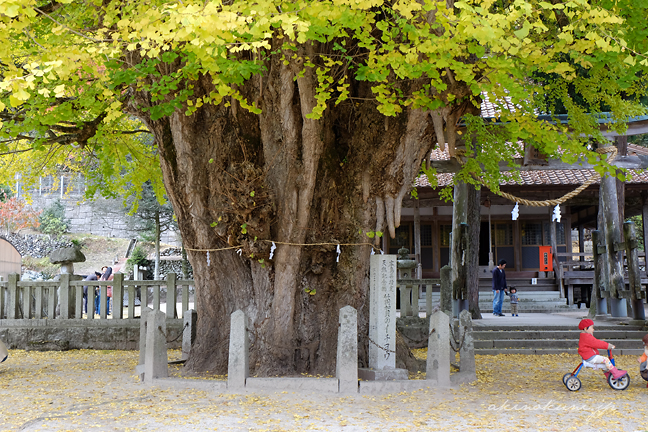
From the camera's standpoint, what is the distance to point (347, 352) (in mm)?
6500

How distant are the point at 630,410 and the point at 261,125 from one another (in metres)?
5.42

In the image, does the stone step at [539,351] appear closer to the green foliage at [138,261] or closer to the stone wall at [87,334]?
the stone wall at [87,334]

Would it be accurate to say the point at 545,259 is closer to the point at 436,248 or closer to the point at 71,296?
the point at 436,248

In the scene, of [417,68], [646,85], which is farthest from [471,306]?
[417,68]

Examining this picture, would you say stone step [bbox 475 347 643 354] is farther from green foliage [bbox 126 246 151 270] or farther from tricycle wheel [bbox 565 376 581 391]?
green foliage [bbox 126 246 151 270]

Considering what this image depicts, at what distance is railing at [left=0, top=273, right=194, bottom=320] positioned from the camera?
11.5 m

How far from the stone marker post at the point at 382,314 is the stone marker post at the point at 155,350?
2.70 meters

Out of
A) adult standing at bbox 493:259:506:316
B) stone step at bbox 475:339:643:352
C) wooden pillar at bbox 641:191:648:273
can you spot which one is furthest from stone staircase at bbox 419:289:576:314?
stone step at bbox 475:339:643:352

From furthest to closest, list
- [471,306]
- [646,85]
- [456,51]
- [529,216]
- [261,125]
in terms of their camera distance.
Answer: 1. [529,216]
2. [471,306]
3. [646,85]
4. [261,125]
5. [456,51]

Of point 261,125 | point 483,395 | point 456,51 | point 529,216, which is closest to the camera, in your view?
point 456,51

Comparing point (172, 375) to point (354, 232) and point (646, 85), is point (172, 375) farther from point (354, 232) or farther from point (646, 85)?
point (646, 85)

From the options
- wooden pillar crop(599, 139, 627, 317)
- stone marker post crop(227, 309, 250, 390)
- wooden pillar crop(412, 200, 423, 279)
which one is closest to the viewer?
stone marker post crop(227, 309, 250, 390)

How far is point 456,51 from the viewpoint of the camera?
5777 mm

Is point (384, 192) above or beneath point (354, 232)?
above
